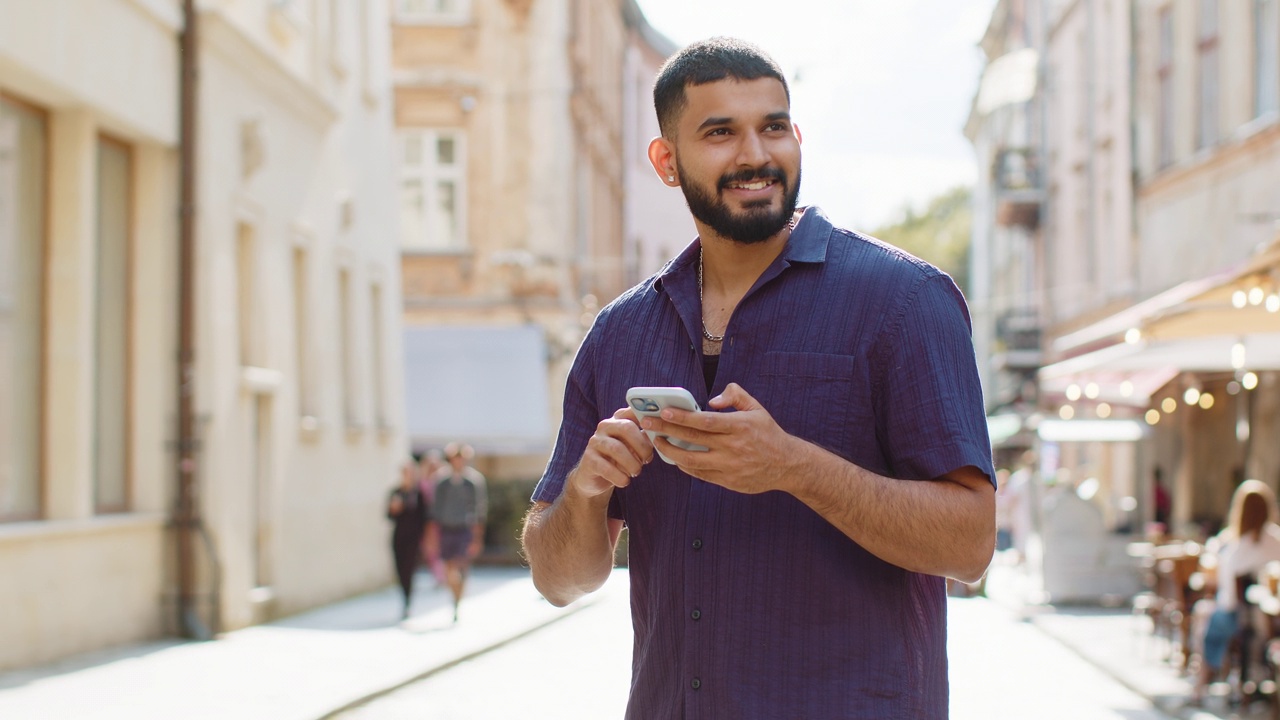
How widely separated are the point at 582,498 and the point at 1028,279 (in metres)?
45.9

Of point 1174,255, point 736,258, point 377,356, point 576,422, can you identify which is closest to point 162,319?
point 377,356

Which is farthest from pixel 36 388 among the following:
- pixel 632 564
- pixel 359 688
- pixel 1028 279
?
pixel 1028 279

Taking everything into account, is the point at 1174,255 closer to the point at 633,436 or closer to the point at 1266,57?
the point at 1266,57

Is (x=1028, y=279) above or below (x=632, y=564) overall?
above

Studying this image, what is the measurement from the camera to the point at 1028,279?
156ft

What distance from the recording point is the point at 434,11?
3328cm

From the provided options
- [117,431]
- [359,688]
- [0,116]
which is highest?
[0,116]

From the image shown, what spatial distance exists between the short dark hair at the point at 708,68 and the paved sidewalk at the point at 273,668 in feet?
28.2

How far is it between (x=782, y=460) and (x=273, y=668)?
12096 millimetres

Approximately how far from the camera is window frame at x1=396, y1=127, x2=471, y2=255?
33.0 m

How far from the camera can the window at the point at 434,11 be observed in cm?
3306

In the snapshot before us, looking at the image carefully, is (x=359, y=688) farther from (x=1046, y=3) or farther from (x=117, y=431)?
(x=1046, y=3)

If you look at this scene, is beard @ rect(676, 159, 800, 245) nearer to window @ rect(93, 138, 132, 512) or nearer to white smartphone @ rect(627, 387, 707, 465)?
white smartphone @ rect(627, 387, 707, 465)

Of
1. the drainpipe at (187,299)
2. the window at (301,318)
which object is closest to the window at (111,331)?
the drainpipe at (187,299)
